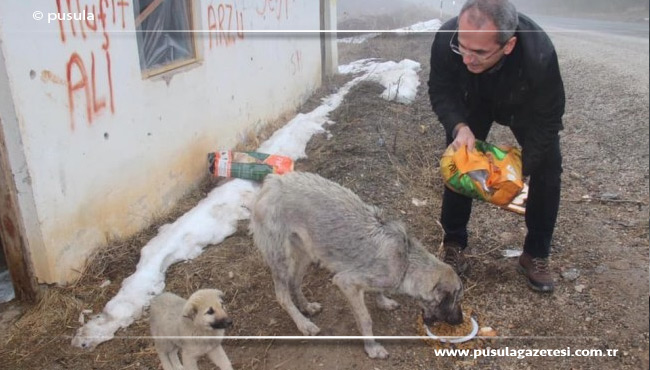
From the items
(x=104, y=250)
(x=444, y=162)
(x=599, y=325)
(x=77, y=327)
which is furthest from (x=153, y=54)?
(x=599, y=325)

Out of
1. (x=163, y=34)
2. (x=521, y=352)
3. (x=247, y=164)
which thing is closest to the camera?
(x=521, y=352)

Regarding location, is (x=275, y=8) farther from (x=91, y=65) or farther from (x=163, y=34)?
(x=91, y=65)

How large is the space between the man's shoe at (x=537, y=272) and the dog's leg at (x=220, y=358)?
5.16 ft

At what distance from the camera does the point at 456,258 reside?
2.86 meters

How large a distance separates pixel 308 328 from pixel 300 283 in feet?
0.90

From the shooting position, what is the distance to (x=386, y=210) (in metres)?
2.72

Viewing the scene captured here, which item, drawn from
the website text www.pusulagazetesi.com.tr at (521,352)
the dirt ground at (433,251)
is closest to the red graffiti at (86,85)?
the dirt ground at (433,251)

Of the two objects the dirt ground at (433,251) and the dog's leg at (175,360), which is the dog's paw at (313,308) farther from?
the dog's leg at (175,360)

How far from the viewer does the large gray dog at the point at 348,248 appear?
2420 millimetres

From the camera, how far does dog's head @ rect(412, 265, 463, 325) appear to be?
239 cm

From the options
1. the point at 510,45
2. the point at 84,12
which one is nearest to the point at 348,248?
the point at 510,45

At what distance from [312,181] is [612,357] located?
1.49 m

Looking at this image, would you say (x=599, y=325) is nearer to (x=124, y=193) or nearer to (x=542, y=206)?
(x=542, y=206)

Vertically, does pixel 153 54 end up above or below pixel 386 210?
above
